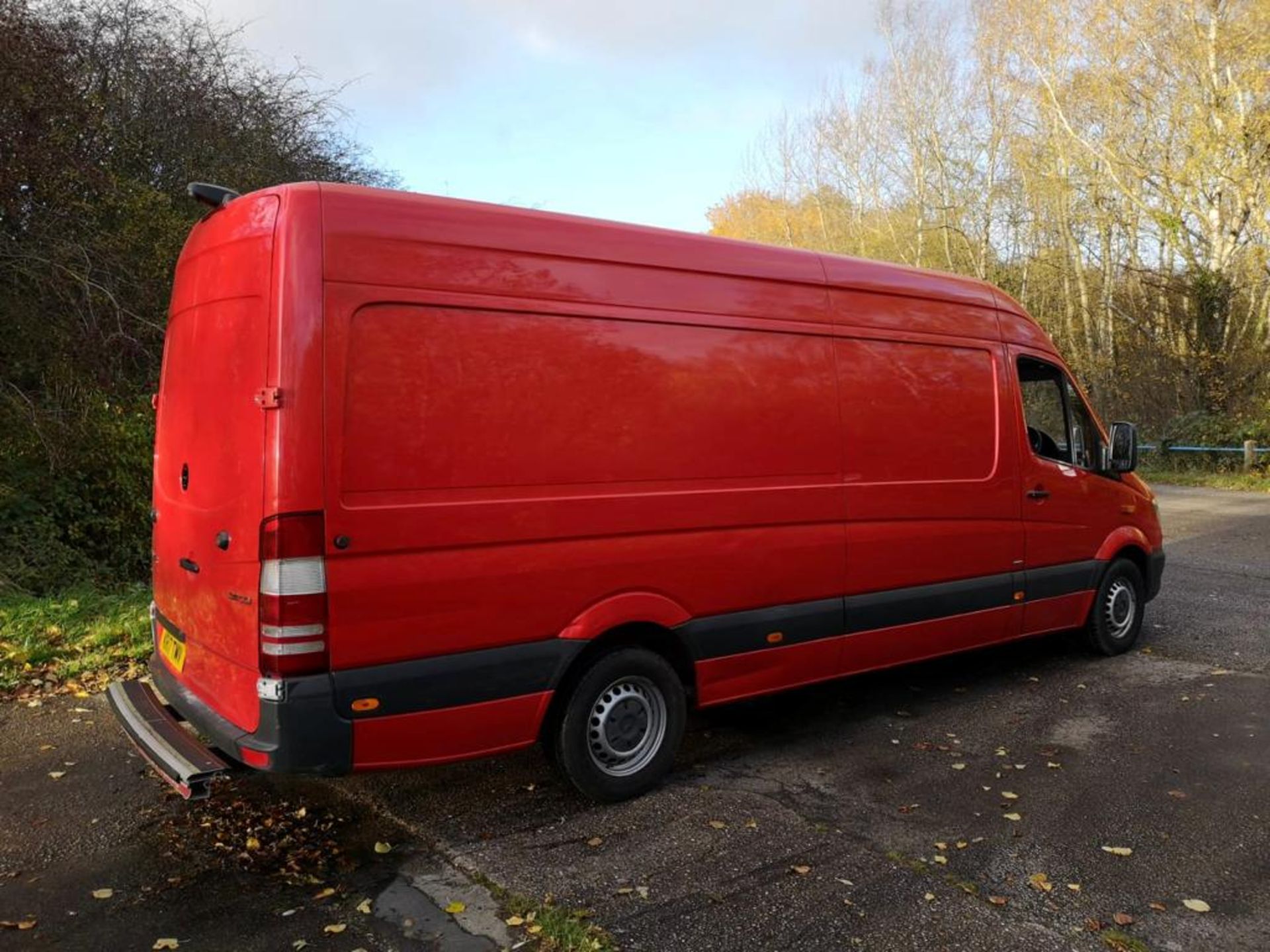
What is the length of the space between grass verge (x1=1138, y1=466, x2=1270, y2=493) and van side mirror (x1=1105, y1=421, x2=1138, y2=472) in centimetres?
1407

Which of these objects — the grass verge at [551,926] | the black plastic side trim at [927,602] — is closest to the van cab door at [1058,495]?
the black plastic side trim at [927,602]

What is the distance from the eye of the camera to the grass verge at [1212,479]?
18078 millimetres

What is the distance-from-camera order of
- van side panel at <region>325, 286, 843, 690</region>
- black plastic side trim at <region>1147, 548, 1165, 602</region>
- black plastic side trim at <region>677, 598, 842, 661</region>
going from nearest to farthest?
van side panel at <region>325, 286, 843, 690</region> < black plastic side trim at <region>677, 598, 842, 661</region> < black plastic side trim at <region>1147, 548, 1165, 602</region>

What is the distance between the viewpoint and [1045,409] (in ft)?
19.7

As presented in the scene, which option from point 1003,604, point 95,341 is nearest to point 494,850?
point 1003,604

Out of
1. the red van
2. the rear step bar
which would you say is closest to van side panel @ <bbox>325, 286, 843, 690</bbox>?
the red van

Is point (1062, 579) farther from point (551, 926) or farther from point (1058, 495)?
point (551, 926)

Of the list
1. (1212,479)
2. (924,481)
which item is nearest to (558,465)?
(924,481)

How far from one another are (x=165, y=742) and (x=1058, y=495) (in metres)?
5.04

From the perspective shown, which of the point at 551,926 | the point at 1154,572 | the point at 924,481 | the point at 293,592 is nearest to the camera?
the point at 551,926

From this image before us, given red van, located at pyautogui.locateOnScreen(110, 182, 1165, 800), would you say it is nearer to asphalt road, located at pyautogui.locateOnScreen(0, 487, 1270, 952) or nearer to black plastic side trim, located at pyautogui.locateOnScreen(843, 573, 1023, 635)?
black plastic side trim, located at pyautogui.locateOnScreen(843, 573, 1023, 635)

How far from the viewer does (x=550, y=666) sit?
3740mm

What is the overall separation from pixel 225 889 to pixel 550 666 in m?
1.37

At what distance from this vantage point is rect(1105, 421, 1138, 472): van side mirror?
6152 mm
